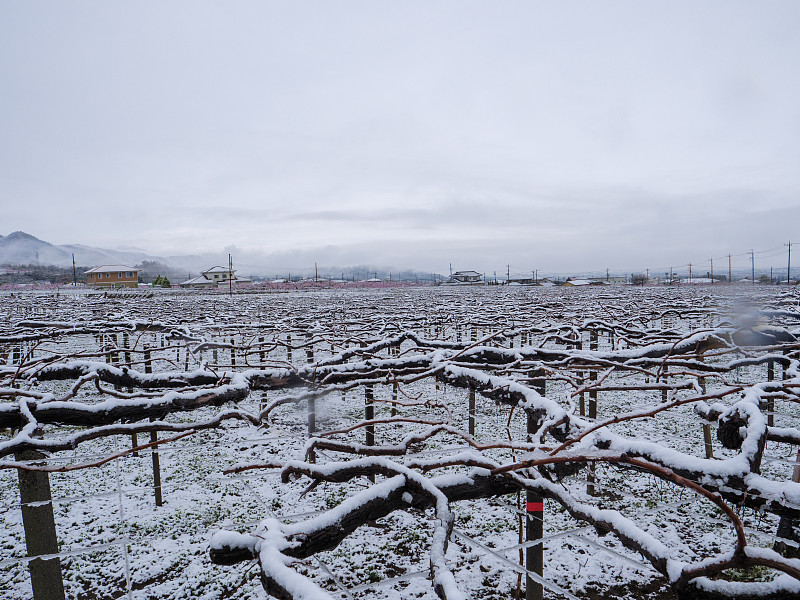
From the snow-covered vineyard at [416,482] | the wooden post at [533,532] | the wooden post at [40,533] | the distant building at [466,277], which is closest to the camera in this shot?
the snow-covered vineyard at [416,482]

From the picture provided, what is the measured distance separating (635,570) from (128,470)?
8.06 m

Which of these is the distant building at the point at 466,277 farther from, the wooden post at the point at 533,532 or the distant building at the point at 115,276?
the wooden post at the point at 533,532

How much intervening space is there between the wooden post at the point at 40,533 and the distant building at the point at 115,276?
77.5 metres

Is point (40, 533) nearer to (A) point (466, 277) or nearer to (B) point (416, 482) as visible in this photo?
(B) point (416, 482)

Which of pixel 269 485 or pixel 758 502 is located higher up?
pixel 758 502

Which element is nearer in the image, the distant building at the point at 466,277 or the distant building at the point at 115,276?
the distant building at the point at 115,276

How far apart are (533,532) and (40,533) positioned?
3654 mm

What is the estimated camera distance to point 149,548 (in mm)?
5738

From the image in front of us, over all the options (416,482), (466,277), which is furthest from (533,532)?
(466,277)

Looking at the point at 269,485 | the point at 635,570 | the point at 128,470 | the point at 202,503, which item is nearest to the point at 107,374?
the point at 202,503

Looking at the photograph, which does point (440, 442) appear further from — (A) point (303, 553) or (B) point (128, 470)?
(A) point (303, 553)

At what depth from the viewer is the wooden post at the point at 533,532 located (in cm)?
216

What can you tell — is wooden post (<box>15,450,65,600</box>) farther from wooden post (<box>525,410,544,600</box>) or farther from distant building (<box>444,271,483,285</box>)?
distant building (<box>444,271,483,285</box>)

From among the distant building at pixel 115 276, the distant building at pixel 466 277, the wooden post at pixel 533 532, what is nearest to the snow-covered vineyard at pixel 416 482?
the wooden post at pixel 533 532
